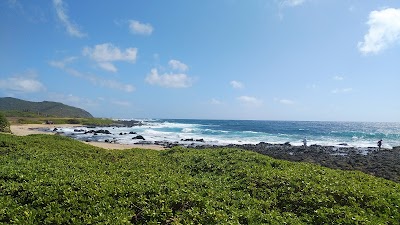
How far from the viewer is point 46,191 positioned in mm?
8094

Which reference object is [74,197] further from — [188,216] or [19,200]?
[188,216]

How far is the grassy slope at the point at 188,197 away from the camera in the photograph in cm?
739

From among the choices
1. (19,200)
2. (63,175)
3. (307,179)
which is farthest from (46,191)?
(307,179)

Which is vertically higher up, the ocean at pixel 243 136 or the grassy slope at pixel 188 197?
the grassy slope at pixel 188 197

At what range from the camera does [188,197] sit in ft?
27.1

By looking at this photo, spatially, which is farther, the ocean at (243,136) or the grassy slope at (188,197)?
the ocean at (243,136)

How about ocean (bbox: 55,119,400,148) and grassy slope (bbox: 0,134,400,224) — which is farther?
ocean (bbox: 55,119,400,148)

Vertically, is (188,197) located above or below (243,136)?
above

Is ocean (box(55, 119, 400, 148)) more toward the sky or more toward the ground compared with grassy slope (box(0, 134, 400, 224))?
more toward the ground

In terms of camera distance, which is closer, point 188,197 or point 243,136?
point 188,197

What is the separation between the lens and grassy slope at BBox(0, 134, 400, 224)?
7391 mm

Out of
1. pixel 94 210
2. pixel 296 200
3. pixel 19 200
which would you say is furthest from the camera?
pixel 296 200

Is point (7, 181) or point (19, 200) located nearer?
point (19, 200)

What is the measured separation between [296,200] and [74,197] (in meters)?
6.70
